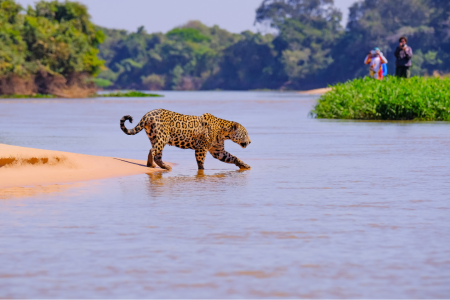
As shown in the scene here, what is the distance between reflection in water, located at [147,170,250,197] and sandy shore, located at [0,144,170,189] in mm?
693

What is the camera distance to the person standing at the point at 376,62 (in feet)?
110

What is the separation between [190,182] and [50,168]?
221 centimetres

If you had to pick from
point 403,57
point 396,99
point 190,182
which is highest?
point 403,57

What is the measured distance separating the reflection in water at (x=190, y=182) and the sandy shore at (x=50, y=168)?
0.69 meters

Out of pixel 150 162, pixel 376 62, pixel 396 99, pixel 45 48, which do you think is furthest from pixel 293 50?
pixel 150 162

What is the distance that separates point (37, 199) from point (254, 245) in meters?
3.60

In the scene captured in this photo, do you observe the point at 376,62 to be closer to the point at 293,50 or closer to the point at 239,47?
the point at 293,50

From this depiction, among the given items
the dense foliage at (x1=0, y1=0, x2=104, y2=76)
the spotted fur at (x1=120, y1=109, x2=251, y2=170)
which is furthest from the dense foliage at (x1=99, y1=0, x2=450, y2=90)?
the spotted fur at (x1=120, y1=109, x2=251, y2=170)

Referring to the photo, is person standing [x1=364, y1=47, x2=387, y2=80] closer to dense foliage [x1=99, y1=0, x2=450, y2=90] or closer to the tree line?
the tree line

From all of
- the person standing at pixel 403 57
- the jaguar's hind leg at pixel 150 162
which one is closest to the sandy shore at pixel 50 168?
the jaguar's hind leg at pixel 150 162

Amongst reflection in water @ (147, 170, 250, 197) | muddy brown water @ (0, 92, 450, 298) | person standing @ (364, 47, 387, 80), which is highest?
person standing @ (364, 47, 387, 80)

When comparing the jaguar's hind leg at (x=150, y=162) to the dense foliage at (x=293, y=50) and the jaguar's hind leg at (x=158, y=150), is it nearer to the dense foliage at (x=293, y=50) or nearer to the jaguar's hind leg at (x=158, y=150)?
the jaguar's hind leg at (x=158, y=150)

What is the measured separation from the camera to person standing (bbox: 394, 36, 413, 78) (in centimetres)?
3162

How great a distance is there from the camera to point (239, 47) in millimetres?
133000
